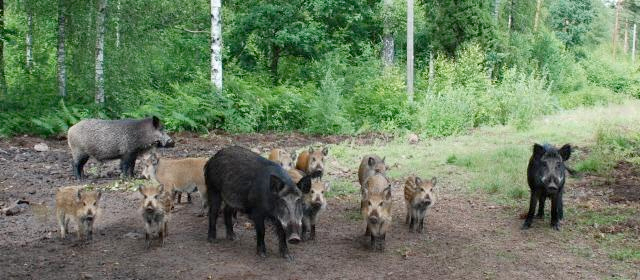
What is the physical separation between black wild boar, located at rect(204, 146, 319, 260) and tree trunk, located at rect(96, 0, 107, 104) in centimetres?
1122

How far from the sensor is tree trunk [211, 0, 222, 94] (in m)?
16.0

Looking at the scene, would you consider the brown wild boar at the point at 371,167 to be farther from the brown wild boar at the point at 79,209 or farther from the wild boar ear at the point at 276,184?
the brown wild boar at the point at 79,209

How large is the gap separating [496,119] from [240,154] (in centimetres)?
1387

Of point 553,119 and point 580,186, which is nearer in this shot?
point 580,186

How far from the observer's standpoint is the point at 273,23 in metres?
20.6

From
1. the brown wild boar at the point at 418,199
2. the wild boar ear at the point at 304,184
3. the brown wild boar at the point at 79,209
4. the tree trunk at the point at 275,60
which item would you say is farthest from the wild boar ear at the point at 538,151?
the tree trunk at the point at 275,60

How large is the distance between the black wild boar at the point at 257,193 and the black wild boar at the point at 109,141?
4.64 metres

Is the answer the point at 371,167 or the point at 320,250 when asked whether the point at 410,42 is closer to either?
the point at 371,167

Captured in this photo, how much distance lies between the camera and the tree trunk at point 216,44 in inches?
630

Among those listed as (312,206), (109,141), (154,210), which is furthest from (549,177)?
(109,141)

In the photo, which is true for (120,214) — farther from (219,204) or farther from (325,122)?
(325,122)

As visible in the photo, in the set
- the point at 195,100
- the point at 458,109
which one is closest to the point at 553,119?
the point at 458,109

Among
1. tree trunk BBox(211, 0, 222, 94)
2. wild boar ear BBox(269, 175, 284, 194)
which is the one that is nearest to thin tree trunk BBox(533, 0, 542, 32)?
tree trunk BBox(211, 0, 222, 94)

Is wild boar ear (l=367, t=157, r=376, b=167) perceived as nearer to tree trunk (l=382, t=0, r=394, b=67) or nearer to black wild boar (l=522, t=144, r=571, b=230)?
black wild boar (l=522, t=144, r=571, b=230)
